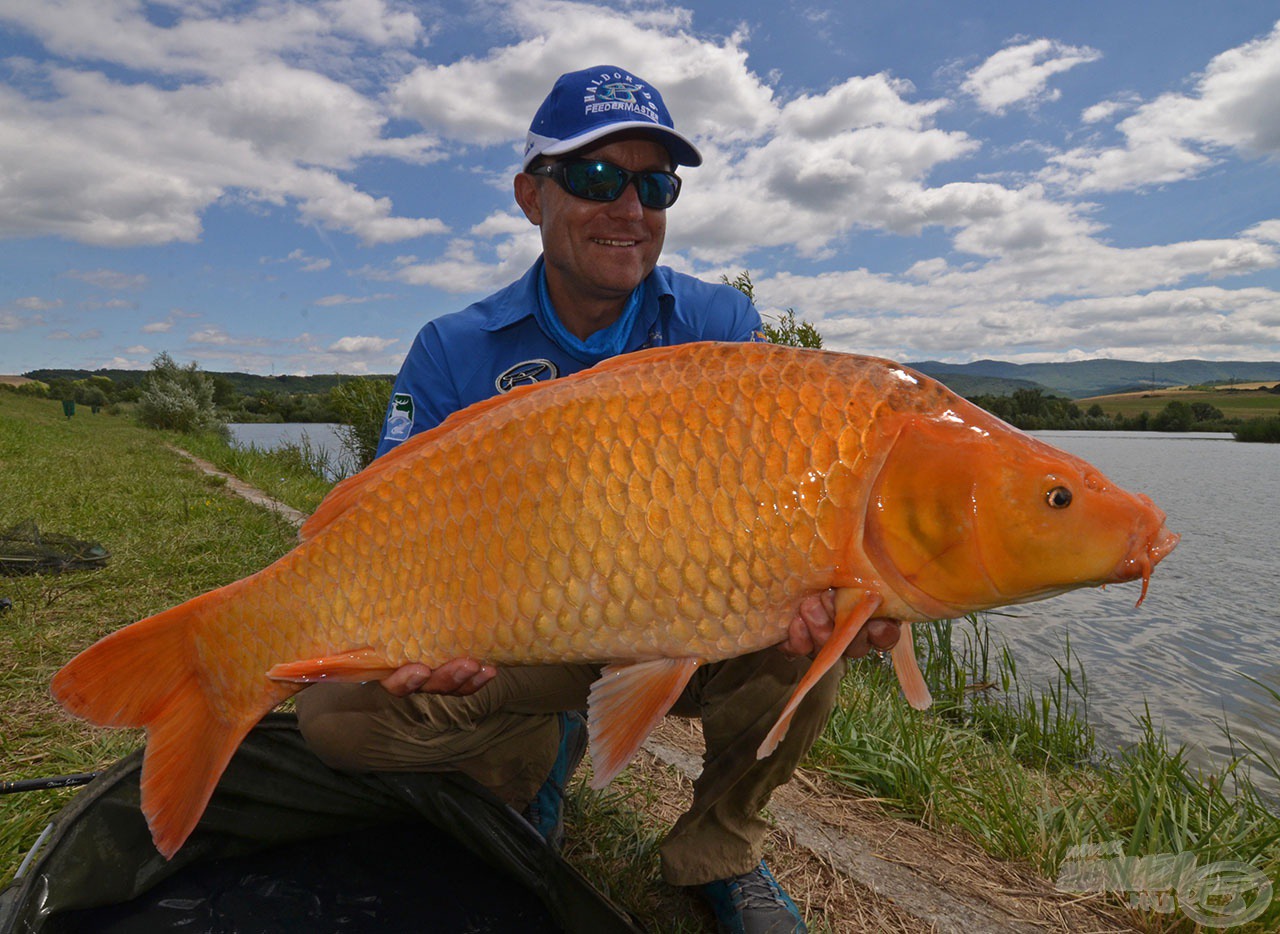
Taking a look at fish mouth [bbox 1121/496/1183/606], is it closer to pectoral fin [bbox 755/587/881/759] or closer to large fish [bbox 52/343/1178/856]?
large fish [bbox 52/343/1178/856]

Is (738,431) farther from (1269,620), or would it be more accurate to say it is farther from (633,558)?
(1269,620)

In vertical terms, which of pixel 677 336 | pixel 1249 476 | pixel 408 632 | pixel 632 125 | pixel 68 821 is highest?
pixel 632 125

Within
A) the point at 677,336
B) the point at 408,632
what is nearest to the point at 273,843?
the point at 408,632

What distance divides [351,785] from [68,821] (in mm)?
532

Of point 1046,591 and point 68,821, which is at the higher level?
point 1046,591

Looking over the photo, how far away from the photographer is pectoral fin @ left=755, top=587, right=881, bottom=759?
3.77 ft

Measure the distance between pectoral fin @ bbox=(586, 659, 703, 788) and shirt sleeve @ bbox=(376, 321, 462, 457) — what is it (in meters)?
1.14

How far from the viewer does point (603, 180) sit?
84.7 inches

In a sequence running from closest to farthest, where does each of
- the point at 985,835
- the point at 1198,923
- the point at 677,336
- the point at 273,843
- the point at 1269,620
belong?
the point at 1198,923 < the point at 273,843 < the point at 985,835 < the point at 677,336 < the point at 1269,620

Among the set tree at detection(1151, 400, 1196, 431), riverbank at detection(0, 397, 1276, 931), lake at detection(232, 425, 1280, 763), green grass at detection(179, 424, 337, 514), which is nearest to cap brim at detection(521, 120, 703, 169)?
riverbank at detection(0, 397, 1276, 931)

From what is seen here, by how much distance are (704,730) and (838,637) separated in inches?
27.4

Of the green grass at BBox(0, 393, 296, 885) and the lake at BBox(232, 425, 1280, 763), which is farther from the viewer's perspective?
the lake at BBox(232, 425, 1280, 763)

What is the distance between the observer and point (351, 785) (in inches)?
70.1

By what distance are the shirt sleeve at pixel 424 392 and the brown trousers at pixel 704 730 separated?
760mm
